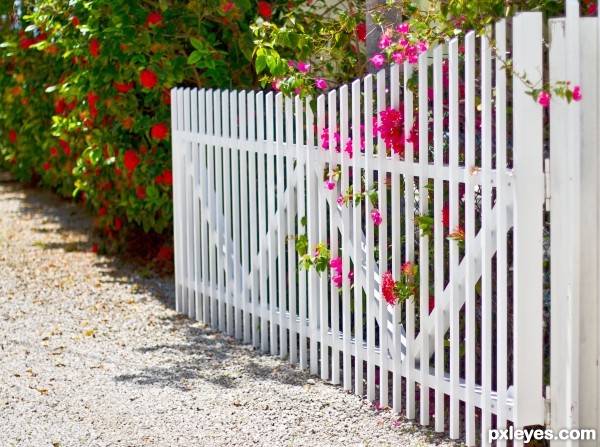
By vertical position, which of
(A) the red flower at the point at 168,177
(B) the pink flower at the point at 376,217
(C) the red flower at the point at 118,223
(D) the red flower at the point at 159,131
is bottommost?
(C) the red flower at the point at 118,223

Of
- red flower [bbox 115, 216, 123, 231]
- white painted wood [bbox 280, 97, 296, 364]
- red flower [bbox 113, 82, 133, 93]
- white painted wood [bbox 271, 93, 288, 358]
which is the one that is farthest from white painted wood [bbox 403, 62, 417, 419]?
red flower [bbox 115, 216, 123, 231]

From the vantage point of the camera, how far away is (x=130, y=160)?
25.6 feet

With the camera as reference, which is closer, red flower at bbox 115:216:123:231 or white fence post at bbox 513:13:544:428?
white fence post at bbox 513:13:544:428

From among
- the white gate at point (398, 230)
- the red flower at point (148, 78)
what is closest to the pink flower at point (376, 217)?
the white gate at point (398, 230)

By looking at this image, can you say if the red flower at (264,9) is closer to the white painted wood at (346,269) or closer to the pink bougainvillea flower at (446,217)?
the white painted wood at (346,269)

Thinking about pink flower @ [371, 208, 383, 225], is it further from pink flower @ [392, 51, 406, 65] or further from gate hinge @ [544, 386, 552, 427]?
gate hinge @ [544, 386, 552, 427]

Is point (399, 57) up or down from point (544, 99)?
up

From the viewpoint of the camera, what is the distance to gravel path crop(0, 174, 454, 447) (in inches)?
187

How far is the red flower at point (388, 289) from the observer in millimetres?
4793

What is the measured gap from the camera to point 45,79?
10.4m

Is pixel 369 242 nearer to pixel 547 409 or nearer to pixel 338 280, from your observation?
pixel 338 280

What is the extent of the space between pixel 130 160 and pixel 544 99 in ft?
14.5

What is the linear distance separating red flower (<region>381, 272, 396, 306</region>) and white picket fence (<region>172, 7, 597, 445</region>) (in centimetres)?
5

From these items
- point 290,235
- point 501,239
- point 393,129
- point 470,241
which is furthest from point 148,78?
point 501,239
